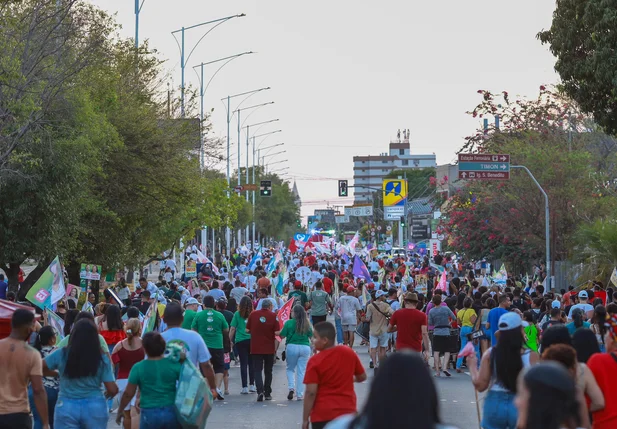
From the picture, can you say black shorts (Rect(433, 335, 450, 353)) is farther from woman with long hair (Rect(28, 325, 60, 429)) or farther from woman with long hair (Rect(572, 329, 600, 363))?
woman with long hair (Rect(572, 329, 600, 363))

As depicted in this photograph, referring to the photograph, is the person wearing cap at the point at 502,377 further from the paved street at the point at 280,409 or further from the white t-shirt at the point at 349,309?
the white t-shirt at the point at 349,309

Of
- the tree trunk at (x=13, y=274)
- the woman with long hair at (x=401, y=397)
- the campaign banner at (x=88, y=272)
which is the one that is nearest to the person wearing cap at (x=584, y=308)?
the campaign banner at (x=88, y=272)

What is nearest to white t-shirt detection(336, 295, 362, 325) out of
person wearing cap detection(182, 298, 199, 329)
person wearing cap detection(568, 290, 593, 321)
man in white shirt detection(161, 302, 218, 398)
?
person wearing cap detection(568, 290, 593, 321)

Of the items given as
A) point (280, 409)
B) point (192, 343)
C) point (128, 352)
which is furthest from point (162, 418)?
point (280, 409)

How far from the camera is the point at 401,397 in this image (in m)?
4.46

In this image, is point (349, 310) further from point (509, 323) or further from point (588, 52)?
point (509, 323)

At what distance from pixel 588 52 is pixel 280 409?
12.3 meters

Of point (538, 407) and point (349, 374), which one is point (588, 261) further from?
point (538, 407)

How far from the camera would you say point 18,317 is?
888cm

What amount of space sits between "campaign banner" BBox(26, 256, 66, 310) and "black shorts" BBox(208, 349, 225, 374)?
2557 millimetres

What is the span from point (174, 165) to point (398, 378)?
25917mm

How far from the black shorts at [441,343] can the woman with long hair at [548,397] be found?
14895 millimetres

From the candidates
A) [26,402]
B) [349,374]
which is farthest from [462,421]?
[26,402]

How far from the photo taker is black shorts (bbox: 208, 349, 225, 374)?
16.3 m
